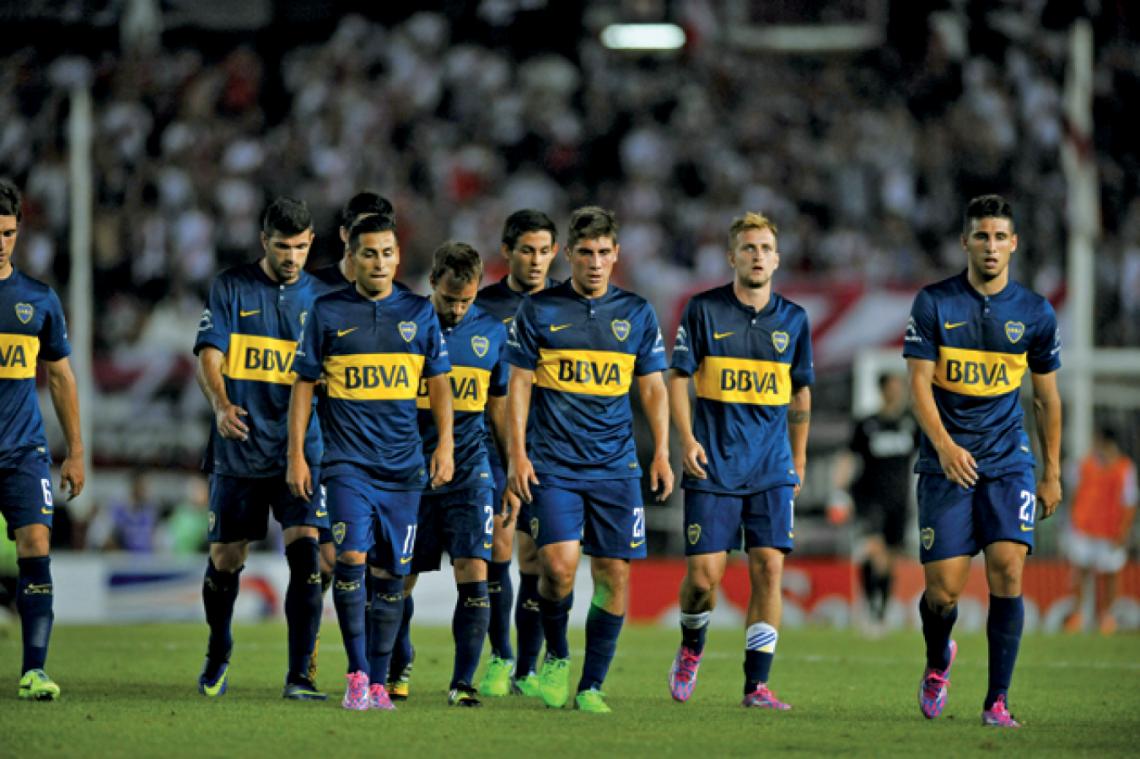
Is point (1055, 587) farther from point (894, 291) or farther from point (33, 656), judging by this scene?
point (33, 656)

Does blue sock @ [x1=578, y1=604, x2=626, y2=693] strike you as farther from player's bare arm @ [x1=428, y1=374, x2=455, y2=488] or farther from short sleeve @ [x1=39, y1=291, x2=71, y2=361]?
short sleeve @ [x1=39, y1=291, x2=71, y2=361]

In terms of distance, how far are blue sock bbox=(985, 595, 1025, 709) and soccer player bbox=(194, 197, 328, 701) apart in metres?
3.40

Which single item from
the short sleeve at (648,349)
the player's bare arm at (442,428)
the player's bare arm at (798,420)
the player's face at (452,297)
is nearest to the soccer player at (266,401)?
the player's face at (452,297)

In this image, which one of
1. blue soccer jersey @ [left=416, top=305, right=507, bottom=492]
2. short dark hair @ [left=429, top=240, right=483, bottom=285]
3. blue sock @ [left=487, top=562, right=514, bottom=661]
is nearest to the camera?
blue soccer jersey @ [left=416, top=305, right=507, bottom=492]

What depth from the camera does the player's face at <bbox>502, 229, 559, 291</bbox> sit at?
10664mm

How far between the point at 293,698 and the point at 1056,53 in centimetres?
1840

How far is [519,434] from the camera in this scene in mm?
9727

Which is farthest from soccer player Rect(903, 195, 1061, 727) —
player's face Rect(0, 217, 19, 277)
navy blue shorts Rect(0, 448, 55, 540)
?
player's face Rect(0, 217, 19, 277)

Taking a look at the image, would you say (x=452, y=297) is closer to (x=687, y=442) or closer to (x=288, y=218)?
(x=288, y=218)

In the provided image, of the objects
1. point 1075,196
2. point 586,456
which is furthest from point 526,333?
point 1075,196

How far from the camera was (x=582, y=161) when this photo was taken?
26328mm

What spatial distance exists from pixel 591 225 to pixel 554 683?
2.29 meters

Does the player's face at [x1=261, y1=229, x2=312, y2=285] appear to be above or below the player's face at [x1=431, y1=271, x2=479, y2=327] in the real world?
above

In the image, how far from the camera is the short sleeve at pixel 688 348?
33.9 ft
